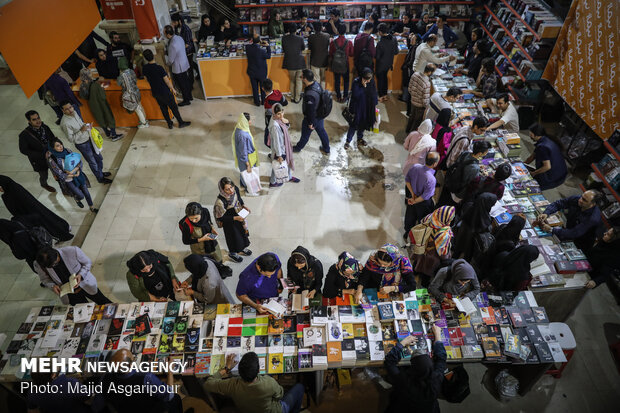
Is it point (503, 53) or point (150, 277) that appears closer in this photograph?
point (150, 277)

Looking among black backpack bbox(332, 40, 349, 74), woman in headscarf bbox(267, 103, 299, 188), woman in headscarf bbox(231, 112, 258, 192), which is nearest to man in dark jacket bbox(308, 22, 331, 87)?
black backpack bbox(332, 40, 349, 74)

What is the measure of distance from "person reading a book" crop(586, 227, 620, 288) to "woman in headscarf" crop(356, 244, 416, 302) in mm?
2418

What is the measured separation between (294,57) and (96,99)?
14.1 feet

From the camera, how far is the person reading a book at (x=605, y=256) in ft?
16.3

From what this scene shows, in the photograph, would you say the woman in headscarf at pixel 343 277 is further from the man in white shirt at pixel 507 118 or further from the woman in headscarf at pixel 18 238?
the man in white shirt at pixel 507 118

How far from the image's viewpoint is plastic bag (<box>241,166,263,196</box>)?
691 cm

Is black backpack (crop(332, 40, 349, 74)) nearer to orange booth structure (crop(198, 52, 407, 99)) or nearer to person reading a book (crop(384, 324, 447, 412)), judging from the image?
orange booth structure (crop(198, 52, 407, 99))

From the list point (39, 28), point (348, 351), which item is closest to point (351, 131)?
point (348, 351)

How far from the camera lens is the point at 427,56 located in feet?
27.6

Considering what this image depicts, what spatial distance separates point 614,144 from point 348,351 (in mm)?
5563

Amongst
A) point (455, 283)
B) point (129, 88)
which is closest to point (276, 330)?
point (455, 283)

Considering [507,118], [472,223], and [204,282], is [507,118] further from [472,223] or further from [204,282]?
[204,282]

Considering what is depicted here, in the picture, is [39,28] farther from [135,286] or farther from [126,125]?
[126,125]

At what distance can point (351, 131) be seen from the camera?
8.07 metres
